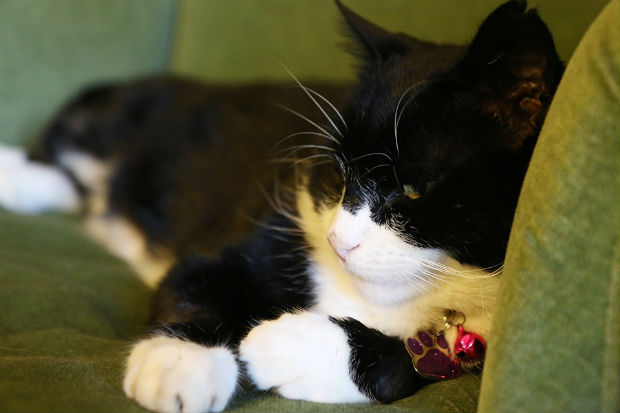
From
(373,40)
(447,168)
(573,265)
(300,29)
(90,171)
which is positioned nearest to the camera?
(573,265)

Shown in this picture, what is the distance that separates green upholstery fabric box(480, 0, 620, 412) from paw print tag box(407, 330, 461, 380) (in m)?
0.24

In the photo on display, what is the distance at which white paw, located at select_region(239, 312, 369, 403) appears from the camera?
38.1 inches

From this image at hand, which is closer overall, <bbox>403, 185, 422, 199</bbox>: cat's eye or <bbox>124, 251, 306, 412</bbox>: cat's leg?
<bbox>124, 251, 306, 412</bbox>: cat's leg

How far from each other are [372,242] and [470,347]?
26 centimetres

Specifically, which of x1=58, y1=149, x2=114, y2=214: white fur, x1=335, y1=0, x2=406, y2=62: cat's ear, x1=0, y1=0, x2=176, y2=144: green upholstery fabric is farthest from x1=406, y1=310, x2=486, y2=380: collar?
x1=0, y1=0, x2=176, y2=144: green upholstery fabric

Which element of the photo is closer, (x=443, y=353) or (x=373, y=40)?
(x=443, y=353)

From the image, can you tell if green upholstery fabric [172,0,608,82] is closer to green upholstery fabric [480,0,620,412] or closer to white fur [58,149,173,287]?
white fur [58,149,173,287]

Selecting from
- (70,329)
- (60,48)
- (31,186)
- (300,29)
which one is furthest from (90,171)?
(70,329)

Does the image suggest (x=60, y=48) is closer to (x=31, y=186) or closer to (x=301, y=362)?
(x=31, y=186)

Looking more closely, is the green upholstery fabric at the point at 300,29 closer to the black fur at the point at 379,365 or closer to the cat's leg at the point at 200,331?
the cat's leg at the point at 200,331

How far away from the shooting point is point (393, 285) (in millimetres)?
1073

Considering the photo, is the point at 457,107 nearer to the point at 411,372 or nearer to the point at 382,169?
the point at 382,169

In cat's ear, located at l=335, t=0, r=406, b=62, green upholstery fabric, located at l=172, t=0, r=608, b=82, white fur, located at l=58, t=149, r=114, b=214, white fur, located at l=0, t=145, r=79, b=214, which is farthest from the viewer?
white fur, located at l=58, t=149, r=114, b=214

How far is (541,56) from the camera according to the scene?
958 millimetres
